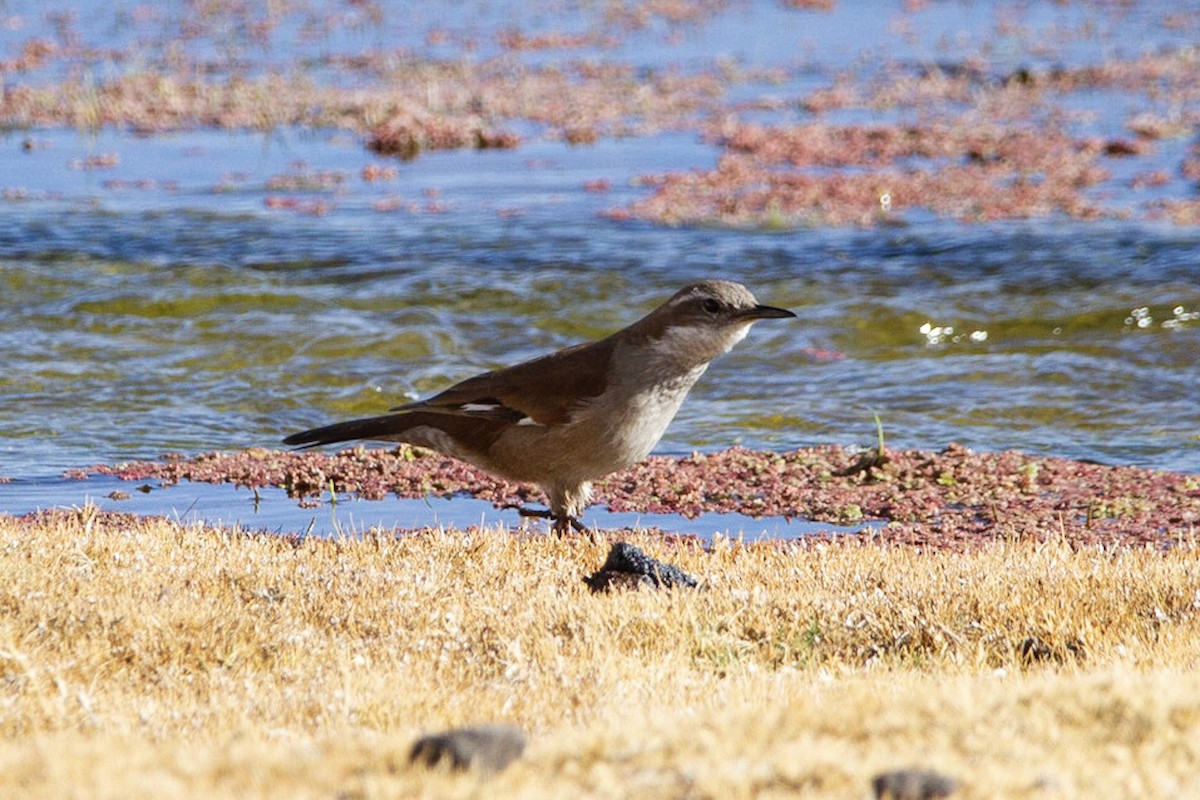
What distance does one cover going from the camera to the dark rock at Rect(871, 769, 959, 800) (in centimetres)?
460

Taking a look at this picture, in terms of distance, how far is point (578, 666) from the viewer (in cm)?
675

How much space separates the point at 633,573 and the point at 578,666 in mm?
1280

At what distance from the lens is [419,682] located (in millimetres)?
6473

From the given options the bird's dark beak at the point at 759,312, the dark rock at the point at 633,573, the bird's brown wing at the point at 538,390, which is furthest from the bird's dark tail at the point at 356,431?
the dark rock at the point at 633,573

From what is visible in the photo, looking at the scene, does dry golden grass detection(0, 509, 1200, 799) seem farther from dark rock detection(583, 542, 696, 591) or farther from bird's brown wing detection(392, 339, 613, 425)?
bird's brown wing detection(392, 339, 613, 425)

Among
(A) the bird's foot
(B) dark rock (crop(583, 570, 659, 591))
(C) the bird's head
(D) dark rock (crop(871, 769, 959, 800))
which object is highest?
(C) the bird's head

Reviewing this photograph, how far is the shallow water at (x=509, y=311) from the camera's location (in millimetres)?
14812

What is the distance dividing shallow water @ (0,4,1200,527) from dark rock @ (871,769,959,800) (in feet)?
28.1

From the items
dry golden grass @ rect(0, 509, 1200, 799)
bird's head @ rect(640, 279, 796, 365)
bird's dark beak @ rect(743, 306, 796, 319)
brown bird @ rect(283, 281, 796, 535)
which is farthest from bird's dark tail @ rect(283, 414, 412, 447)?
bird's dark beak @ rect(743, 306, 796, 319)

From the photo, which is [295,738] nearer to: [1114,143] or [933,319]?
[933,319]

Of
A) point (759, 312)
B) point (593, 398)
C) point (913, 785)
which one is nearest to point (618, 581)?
point (593, 398)

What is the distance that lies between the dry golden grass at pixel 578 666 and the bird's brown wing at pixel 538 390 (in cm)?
77

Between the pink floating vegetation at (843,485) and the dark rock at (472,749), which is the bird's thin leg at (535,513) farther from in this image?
the dark rock at (472,749)

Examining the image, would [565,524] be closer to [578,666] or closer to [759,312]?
[759,312]
